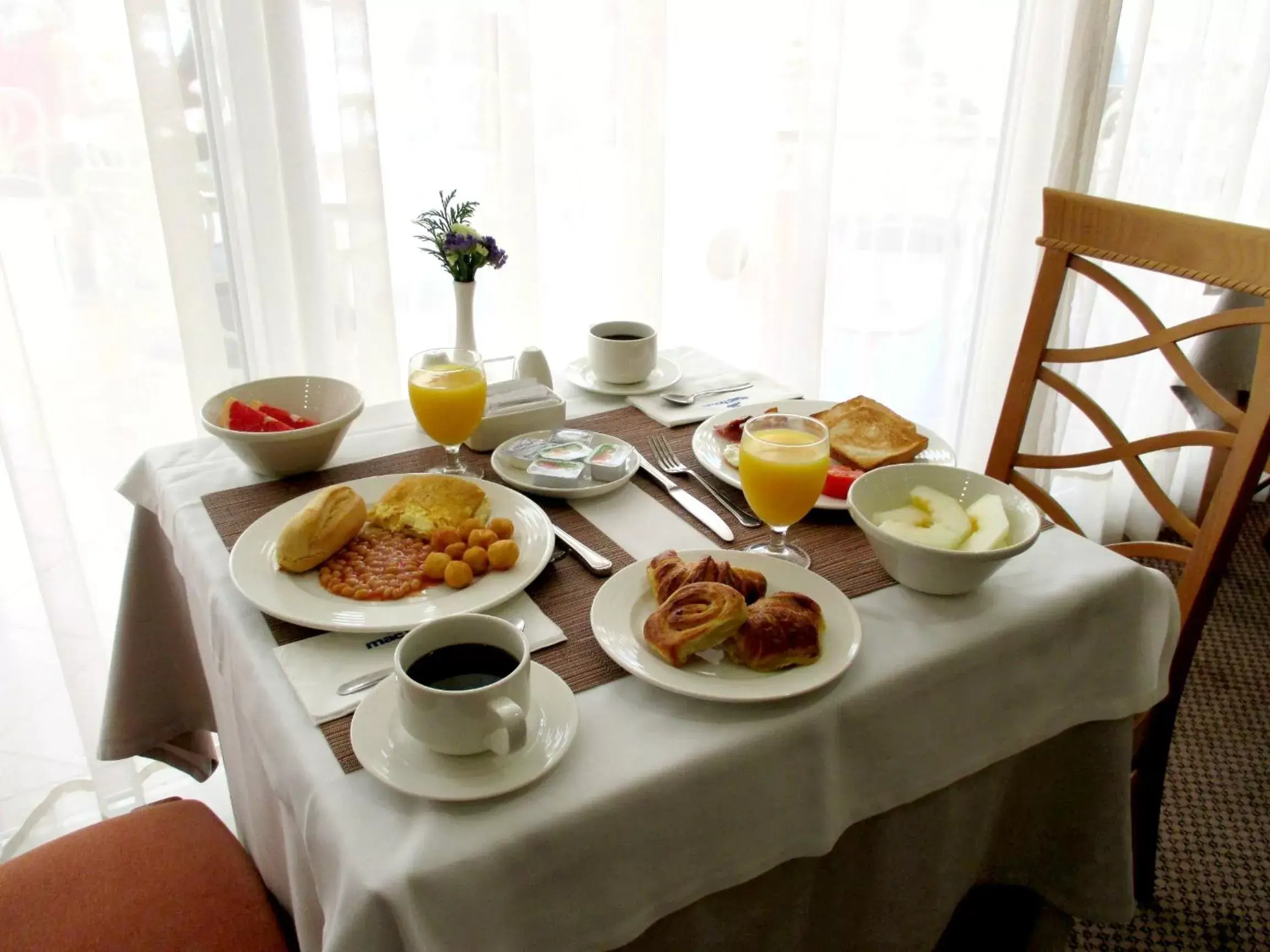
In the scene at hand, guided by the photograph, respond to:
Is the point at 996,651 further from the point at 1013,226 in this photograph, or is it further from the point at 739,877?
the point at 1013,226

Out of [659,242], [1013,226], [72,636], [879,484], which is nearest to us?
[879,484]

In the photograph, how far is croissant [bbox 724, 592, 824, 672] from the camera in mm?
754

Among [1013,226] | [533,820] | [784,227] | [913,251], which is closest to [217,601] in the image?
[533,820]

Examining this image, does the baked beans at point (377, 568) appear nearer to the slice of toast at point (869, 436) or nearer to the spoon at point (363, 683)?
the spoon at point (363, 683)

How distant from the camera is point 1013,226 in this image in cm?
225

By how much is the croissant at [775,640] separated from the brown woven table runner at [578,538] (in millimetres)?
105

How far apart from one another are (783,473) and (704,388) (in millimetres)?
477

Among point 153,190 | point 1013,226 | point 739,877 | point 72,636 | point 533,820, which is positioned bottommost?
point 72,636

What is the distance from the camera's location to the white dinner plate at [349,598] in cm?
81

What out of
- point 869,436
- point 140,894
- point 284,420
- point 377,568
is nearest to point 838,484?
point 869,436

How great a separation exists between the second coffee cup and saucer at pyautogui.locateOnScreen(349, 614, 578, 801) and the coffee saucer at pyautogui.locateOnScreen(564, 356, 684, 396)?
0.65m

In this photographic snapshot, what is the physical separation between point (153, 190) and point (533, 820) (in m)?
1.20

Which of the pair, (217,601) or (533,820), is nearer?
(533,820)

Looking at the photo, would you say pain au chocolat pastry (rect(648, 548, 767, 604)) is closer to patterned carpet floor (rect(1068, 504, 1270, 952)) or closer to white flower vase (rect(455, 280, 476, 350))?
white flower vase (rect(455, 280, 476, 350))
